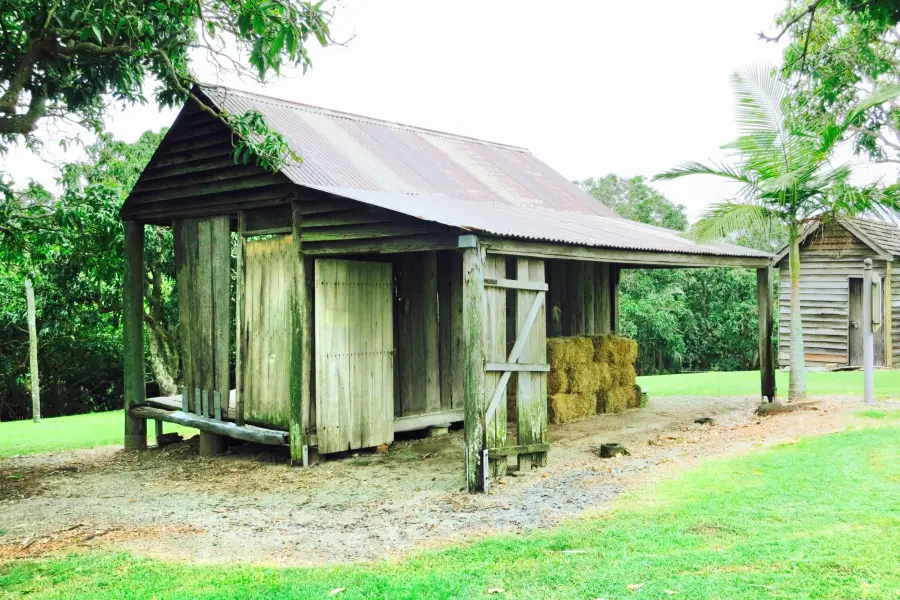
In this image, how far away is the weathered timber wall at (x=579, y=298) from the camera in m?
14.4

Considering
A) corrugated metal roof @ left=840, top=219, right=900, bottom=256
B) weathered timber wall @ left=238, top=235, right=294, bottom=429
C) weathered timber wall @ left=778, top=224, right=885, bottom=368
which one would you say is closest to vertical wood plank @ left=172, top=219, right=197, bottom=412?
weathered timber wall @ left=238, top=235, right=294, bottom=429

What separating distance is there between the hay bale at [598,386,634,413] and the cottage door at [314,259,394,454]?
15.8 feet

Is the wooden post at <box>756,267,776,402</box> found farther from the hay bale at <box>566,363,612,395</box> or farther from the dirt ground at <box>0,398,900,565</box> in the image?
the hay bale at <box>566,363,612,395</box>

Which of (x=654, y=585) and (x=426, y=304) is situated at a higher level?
(x=426, y=304)

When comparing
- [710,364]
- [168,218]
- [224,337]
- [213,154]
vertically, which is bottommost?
[710,364]

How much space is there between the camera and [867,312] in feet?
43.5

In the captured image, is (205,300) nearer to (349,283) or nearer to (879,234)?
(349,283)

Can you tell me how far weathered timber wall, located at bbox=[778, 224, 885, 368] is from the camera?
870 inches

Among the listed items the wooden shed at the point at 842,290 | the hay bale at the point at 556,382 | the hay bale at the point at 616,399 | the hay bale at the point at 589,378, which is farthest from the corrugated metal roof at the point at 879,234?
the hay bale at the point at 556,382

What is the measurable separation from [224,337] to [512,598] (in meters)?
7.25

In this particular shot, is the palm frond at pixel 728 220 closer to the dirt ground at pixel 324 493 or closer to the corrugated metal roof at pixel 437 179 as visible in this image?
the corrugated metal roof at pixel 437 179

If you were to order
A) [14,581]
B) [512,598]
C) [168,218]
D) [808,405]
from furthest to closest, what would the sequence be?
1. [808,405]
2. [168,218]
3. [14,581]
4. [512,598]

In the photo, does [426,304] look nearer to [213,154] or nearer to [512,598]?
[213,154]

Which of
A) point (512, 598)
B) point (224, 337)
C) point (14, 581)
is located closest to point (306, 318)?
point (224, 337)
